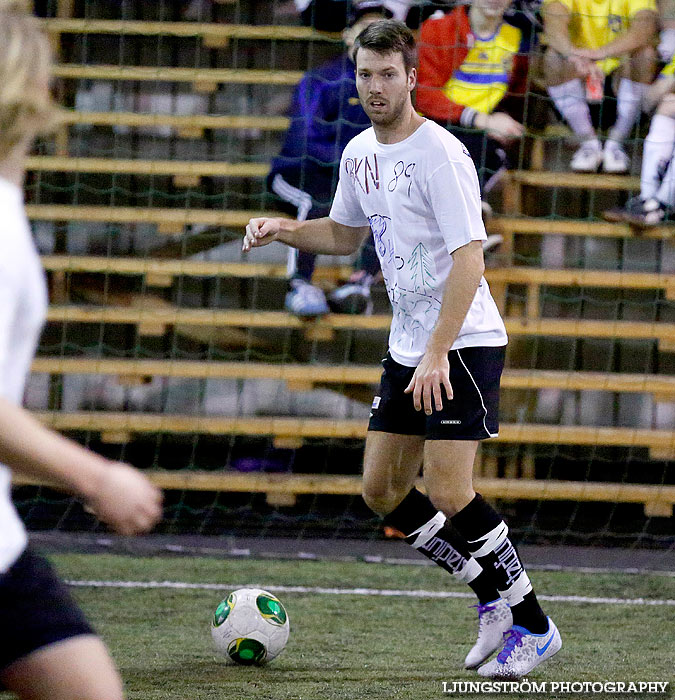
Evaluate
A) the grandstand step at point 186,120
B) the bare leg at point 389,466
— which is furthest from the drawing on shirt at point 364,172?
the grandstand step at point 186,120

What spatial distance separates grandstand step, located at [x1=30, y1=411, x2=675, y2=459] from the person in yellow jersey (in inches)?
64.4

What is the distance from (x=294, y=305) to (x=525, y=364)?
1610mm

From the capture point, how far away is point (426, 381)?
3307 mm

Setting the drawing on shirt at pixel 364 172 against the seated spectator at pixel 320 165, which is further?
the seated spectator at pixel 320 165

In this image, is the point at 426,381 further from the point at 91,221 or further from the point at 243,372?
the point at 91,221

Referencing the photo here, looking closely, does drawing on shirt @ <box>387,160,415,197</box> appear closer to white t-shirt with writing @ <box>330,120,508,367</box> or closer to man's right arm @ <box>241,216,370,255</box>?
white t-shirt with writing @ <box>330,120,508,367</box>

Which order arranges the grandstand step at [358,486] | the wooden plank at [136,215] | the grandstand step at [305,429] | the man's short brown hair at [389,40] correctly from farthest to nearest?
1. the wooden plank at [136,215]
2. the grandstand step at [305,429]
3. the grandstand step at [358,486]
4. the man's short brown hair at [389,40]

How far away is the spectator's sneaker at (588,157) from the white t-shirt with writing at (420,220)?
3.61 meters

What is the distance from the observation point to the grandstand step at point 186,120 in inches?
291

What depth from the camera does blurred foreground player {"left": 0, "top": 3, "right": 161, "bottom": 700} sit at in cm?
155

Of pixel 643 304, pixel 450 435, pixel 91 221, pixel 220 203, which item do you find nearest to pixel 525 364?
pixel 643 304

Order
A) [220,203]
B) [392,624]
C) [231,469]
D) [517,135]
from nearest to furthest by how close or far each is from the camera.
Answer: [392,624], [517,135], [231,469], [220,203]

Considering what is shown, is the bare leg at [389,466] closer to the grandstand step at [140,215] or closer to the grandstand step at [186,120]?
the grandstand step at [140,215]

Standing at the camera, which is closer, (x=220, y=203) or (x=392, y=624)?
(x=392, y=624)
